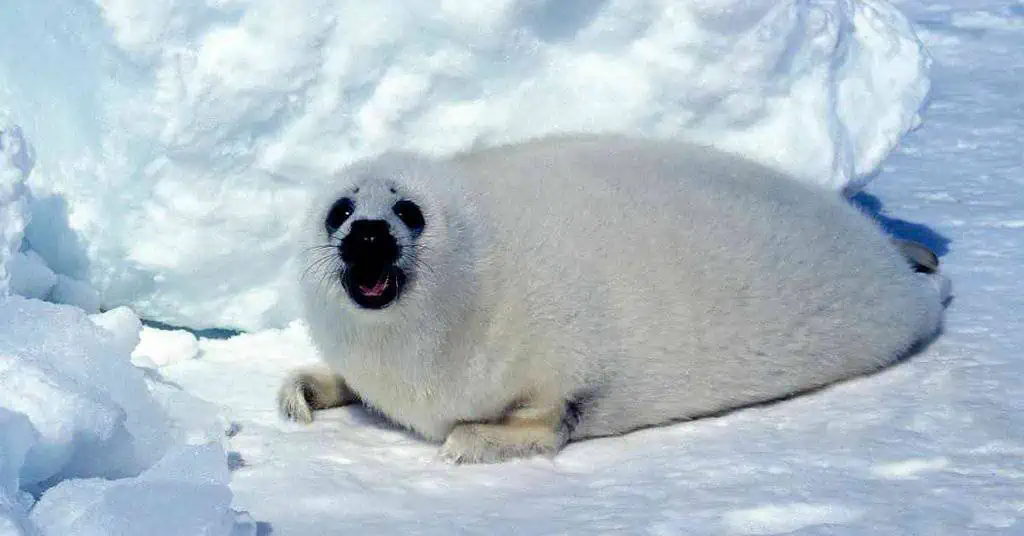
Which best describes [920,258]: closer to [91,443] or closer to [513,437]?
[513,437]

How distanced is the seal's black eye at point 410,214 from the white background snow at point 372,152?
57 cm

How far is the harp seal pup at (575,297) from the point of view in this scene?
309 centimetres

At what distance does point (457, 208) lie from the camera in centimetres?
319

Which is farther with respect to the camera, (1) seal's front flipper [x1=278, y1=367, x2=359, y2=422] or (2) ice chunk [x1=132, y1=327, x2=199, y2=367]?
(2) ice chunk [x1=132, y1=327, x2=199, y2=367]

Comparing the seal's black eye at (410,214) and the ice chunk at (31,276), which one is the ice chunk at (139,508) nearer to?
the seal's black eye at (410,214)

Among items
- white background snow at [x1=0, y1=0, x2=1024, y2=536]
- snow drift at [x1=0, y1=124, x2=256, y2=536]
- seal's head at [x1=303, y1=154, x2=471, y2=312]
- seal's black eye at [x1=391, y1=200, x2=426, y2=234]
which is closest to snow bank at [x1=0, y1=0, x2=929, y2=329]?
white background snow at [x1=0, y1=0, x2=1024, y2=536]

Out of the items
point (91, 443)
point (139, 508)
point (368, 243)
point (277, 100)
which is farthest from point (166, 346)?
point (139, 508)

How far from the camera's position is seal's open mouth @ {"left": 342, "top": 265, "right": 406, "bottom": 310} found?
3.05 meters

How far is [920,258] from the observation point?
4016 mm

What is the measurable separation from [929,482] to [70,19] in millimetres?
2991

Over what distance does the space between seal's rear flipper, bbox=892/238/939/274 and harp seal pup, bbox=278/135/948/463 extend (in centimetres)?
29

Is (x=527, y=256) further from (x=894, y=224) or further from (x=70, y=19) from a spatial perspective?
(x=894, y=224)

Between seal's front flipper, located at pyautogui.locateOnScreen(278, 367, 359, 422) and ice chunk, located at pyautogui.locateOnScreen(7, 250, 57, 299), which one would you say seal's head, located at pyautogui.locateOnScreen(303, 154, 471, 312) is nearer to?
seal's front flipper, located at pyautogui.locateOnScreen(278, 367, 359, 422)

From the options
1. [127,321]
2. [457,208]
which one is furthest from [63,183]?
[457,208]
